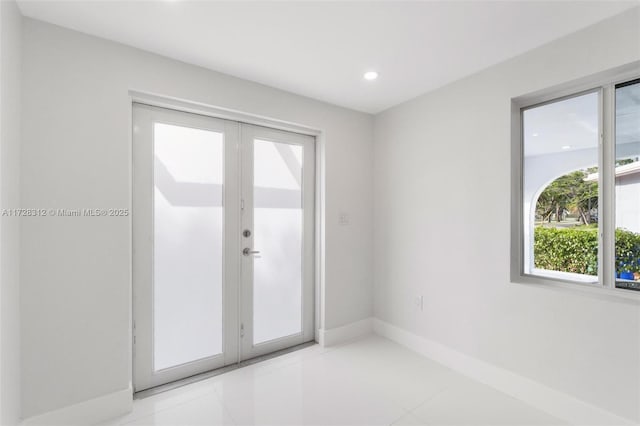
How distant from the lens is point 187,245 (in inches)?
97.9

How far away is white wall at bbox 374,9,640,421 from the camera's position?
1.80 m

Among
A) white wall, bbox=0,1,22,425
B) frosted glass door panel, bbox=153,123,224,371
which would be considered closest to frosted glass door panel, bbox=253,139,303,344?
frosted glass door panel, bbox=153,123,224,371

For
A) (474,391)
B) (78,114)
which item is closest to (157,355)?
(78,114)

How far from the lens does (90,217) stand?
194cm

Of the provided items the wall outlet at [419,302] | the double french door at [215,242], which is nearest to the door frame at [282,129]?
the double french door at [215,242]

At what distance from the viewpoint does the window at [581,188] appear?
1863 millimetres

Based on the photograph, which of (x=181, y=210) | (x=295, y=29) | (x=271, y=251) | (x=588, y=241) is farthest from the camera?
(x=271, y=251)

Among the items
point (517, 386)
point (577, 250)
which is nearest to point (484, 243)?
point (577, 250)

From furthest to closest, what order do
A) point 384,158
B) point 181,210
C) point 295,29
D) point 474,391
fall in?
point 384,158
point 181,210
point 474,391
point 295,29

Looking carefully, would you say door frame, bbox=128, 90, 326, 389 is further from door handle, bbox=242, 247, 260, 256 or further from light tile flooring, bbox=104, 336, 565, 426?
door handle, bbox=242, 247, 260, 256

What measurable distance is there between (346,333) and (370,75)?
8.46ft

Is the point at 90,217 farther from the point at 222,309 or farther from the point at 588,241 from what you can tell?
the point at 588,241

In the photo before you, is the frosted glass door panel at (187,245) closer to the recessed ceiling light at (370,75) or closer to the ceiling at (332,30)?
the ceiling at (332,30)

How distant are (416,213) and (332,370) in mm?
1670
